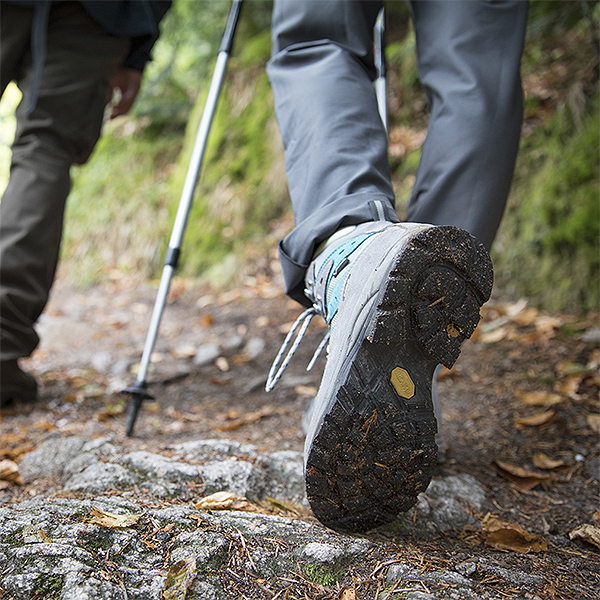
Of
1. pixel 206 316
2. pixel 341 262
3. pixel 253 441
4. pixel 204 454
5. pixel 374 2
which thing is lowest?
pixel 206 316

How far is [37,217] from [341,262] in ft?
4.73

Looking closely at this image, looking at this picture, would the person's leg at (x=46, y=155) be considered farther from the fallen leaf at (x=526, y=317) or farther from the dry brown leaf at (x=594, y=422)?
the fallen leaf at (x=526, y=317)

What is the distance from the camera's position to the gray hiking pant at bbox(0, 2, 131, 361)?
194 cm

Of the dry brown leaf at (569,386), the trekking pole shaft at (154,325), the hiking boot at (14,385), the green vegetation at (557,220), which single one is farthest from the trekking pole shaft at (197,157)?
the green vegetation at (557,220)

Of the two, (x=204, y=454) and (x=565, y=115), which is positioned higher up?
(x=565, y=115)

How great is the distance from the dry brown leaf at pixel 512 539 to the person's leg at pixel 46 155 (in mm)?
1704

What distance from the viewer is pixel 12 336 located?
193 centimetres

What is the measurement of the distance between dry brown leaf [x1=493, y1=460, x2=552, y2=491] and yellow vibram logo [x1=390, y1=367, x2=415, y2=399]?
679 millimetres

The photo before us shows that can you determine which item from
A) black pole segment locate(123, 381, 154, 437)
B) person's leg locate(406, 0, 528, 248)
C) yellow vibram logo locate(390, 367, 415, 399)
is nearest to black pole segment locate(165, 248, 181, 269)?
black pole segment locate(123, 381, 154, 437)

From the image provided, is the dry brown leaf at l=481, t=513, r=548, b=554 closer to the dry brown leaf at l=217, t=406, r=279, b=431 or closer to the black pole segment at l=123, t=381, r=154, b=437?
the dry brown leaf at l=217, t=406, r=279, b=431

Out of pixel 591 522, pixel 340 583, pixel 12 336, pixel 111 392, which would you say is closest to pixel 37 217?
pixel 12 336

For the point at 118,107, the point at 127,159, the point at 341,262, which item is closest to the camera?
the point at 341,262

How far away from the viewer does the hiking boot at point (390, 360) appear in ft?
2.90

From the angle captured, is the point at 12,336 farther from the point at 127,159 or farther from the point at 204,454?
the point at 127,159
